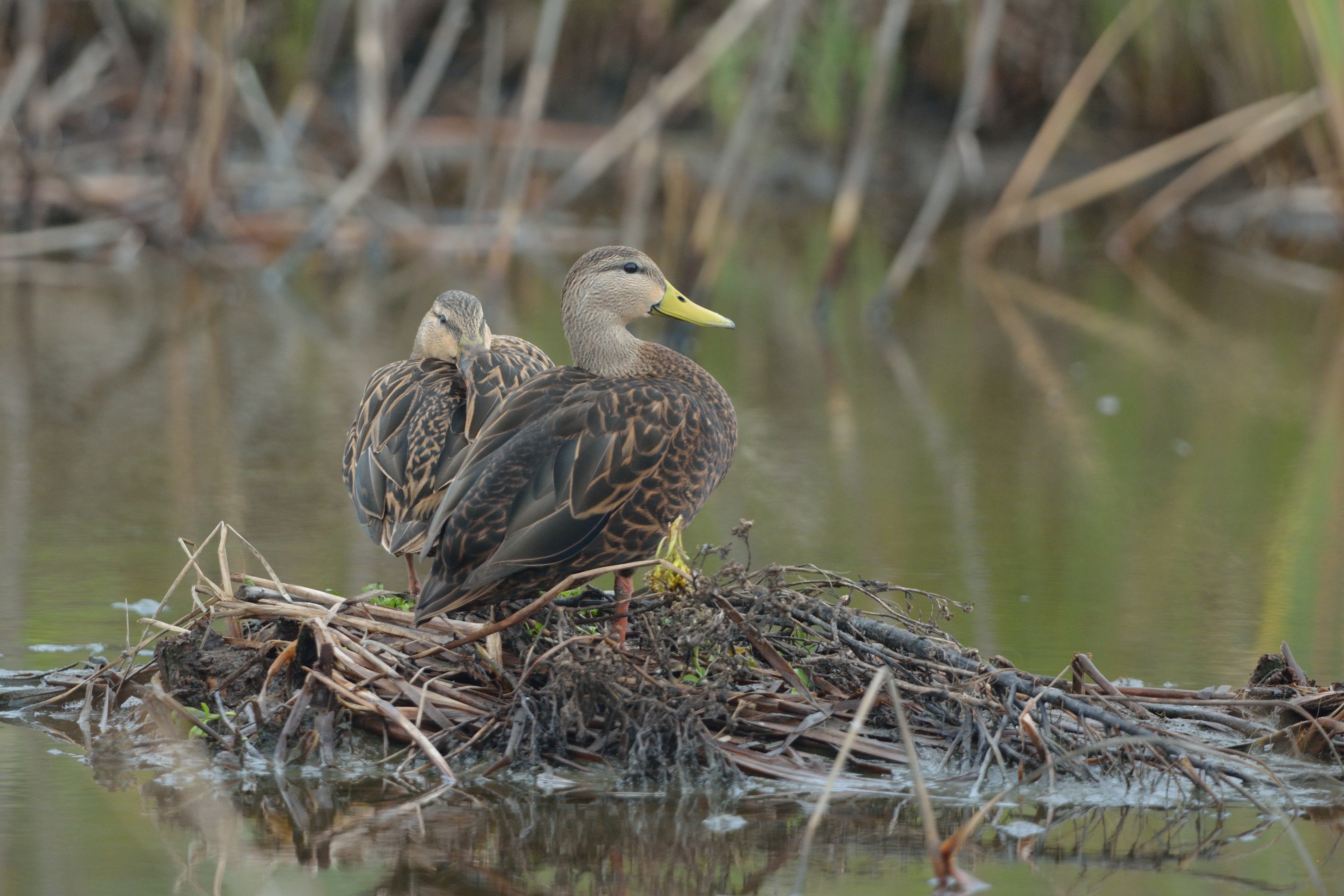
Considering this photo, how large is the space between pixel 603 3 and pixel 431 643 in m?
12.3

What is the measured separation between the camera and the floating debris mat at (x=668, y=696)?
12.8ft

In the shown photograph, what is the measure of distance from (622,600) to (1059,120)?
8.56m

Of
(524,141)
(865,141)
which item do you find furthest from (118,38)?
(865,141)

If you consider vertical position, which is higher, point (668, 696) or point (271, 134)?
point (271, 134)

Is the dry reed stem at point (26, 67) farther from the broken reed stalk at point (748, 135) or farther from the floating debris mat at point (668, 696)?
the floating debris mat at point (668, 696)

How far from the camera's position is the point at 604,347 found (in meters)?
4.84

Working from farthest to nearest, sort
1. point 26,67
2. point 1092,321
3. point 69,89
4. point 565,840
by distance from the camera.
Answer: point 69,89
point 26,67
point 1092,321
point 565,840

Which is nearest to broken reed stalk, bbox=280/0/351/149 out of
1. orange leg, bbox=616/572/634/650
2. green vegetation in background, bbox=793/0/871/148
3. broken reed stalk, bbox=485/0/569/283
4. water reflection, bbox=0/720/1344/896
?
broken reed stalk, bbox=485/0/569/283

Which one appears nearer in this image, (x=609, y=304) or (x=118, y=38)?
(x=609, y=304)

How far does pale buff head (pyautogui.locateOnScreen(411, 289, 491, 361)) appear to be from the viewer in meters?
5.18

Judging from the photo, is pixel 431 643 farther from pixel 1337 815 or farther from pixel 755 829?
pixel 1337 815

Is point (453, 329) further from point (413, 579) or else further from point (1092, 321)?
point (1092, 321)

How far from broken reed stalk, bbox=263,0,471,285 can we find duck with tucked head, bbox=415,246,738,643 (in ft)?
24.9

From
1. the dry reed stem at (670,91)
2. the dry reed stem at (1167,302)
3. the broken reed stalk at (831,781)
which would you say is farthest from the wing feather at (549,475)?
the dry reed stem at (1167,302)
